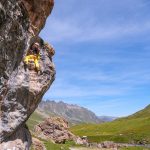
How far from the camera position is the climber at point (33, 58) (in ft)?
77.9

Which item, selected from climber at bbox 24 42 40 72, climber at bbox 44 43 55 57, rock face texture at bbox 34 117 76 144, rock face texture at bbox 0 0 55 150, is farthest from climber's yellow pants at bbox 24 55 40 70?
rock face texture at bbox 34 117 76 144

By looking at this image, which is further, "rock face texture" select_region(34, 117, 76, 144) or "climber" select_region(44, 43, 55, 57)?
"rock face texture" select_region(34, 117, 76, 144)

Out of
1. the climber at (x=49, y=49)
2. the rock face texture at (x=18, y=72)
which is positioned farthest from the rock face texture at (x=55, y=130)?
the rock face texture at (x=18, y=72)

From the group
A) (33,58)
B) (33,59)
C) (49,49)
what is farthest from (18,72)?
(49,49)

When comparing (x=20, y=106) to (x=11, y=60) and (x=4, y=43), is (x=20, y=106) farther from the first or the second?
(x=4, y=43)

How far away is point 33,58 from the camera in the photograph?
971 inches

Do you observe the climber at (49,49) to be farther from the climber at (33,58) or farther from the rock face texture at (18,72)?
the climber at (33,58)

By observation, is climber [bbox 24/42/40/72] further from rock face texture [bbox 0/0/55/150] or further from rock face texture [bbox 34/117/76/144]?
rock face texture [bbox 34/117/76/144]

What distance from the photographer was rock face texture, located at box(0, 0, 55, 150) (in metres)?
18.2

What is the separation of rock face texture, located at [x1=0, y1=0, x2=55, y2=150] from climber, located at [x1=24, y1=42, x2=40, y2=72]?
0.33m

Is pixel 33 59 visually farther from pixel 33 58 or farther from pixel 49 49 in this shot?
pixel 49 49

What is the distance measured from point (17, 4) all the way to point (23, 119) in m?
7.40

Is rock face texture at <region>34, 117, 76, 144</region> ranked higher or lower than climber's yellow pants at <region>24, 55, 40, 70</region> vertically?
higher

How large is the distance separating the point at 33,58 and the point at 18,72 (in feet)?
9.27
